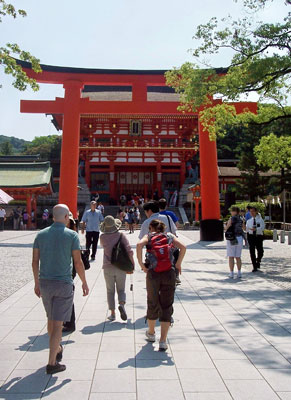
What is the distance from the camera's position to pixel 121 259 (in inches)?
211

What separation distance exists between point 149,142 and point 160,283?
97.2ft

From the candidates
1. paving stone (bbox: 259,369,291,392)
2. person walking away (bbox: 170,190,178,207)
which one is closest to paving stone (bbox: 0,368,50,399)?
paving stone (bbox: 259,369,291,392)

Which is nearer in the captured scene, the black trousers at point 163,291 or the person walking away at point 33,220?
the black trousers at point 163,291

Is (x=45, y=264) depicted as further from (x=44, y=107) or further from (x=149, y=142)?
(x=149, y=142)

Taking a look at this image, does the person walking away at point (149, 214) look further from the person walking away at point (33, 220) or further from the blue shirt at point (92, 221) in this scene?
the person walking away at point (33, 220)

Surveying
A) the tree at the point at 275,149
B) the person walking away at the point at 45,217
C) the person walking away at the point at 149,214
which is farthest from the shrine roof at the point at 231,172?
the person walking away at the point at 149,214

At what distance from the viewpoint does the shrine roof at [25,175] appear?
85.7ft

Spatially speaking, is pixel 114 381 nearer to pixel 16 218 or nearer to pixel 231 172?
pixel 16 218

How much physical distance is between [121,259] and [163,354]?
59.5 inches

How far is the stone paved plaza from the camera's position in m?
3.29

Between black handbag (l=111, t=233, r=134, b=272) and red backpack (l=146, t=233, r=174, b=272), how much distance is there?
102 cm

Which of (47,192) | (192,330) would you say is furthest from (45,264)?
(47,192)

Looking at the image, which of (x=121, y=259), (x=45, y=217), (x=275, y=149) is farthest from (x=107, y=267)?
(x=45, y=217)

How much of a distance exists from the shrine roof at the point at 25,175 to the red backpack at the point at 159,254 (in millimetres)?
22507
